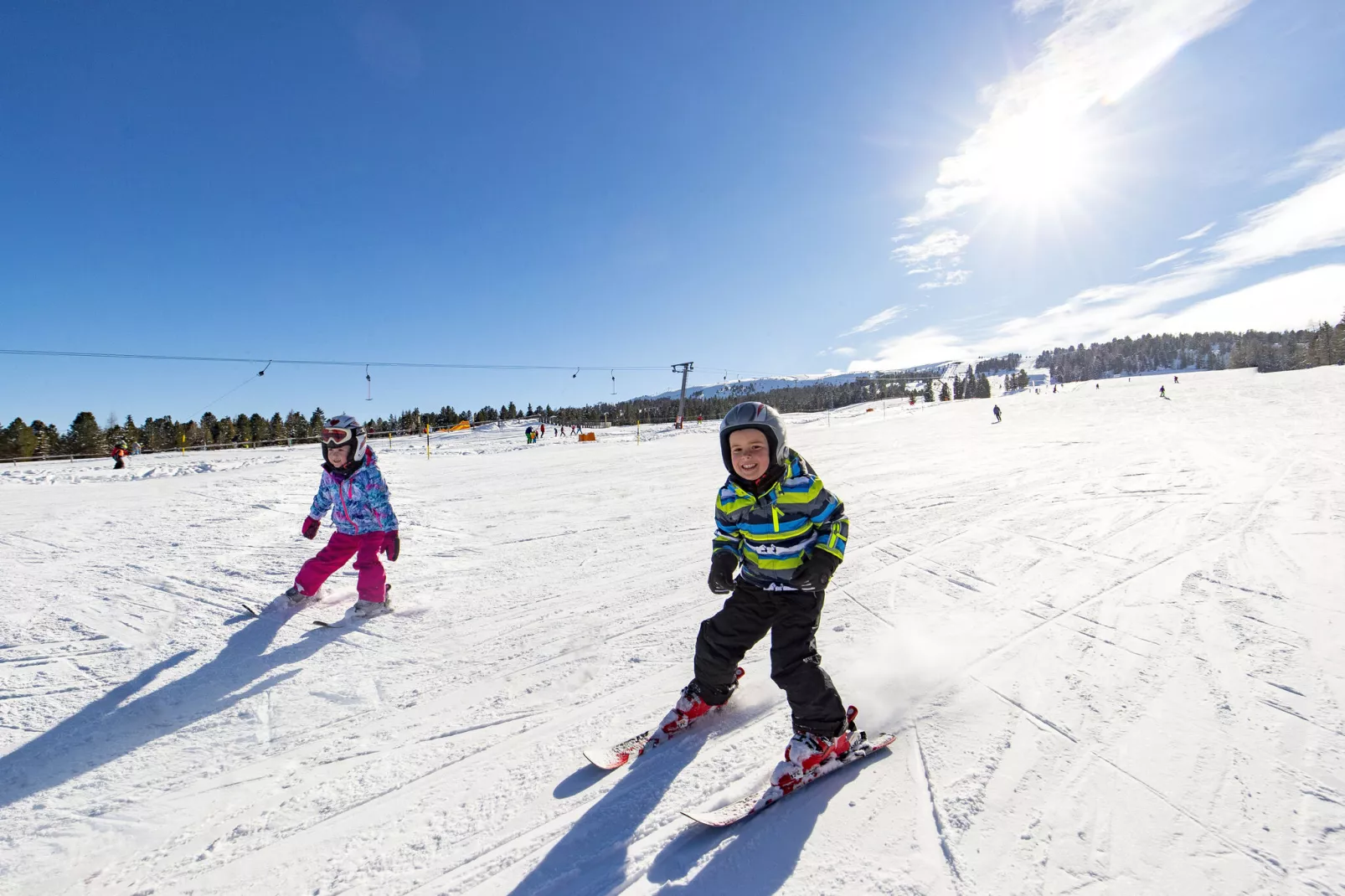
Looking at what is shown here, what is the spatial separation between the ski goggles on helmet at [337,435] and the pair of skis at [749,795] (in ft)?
10.2

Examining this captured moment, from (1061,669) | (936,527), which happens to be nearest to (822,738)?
(1061,669)

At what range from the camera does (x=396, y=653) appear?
357 centimetres

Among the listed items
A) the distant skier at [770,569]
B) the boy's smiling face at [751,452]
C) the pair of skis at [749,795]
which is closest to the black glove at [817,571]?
the distant skier at [770,569]

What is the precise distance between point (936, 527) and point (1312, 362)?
83.7 metres

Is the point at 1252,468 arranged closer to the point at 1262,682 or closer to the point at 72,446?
the point at 1262,682

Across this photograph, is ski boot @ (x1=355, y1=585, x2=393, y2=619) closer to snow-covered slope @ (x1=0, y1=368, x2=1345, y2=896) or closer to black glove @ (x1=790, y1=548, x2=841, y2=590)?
snow-covered slope @ (x1=0, y1=368, x2=1345, y2=896)

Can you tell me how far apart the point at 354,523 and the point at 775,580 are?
11.1 ft

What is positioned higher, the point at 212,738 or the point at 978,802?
the point at 212,738

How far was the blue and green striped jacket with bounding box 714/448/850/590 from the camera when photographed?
2.57 meters

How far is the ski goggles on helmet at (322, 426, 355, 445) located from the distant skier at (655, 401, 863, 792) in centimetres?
314

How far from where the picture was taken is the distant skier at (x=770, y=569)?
8.02ft

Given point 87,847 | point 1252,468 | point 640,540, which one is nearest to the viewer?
point 87,847

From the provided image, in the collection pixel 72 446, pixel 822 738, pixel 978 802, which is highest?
pixel 72 446

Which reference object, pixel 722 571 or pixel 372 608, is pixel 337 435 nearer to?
pixel 372 608
